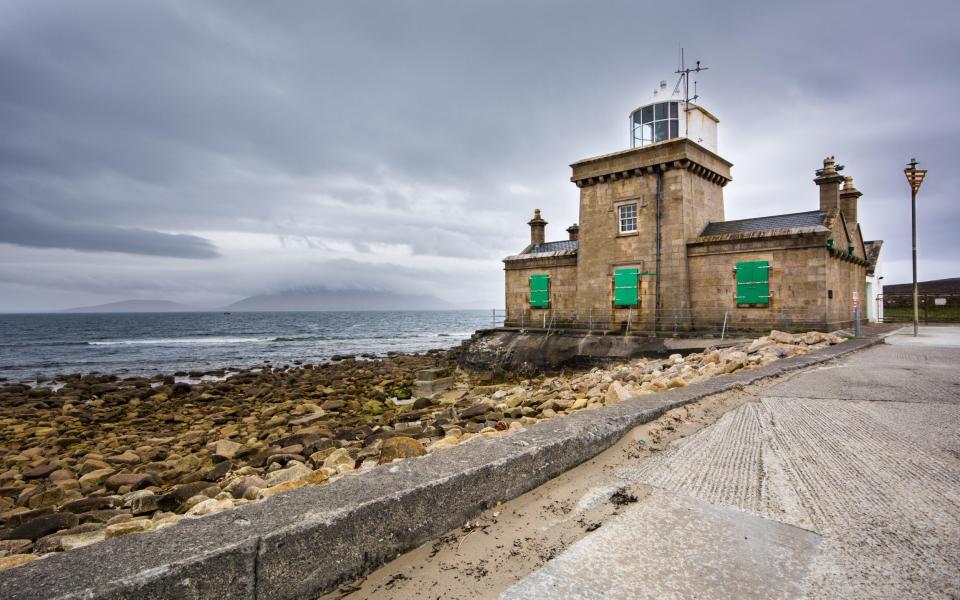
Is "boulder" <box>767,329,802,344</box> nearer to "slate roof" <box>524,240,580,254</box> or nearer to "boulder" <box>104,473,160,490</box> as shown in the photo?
"slate roof" <box>524,240,580,254</box>

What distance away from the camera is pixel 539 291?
19.3 meters

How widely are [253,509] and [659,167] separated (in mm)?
16101

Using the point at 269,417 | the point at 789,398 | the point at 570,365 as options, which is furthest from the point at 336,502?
the point at 570,365

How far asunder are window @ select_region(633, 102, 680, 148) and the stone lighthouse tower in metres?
0.03

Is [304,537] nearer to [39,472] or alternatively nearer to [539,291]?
[39,472]

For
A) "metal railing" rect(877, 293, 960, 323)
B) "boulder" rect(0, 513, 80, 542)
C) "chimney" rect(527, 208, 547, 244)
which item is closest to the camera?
"boulder" rect(0, 513, 80, 542)

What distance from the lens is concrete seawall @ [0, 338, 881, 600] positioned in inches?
67.3

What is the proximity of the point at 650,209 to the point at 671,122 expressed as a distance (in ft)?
11.0

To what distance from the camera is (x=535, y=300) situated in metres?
19.4

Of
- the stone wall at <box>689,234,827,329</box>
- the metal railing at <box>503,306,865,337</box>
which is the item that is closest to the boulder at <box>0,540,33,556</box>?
the metal railing at <box>503,306,865,337</box>

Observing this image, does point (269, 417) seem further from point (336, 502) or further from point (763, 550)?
point (763, 550)

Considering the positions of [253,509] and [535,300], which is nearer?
[253,509]

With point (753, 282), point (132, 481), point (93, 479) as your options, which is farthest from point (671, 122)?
point (93, 479)

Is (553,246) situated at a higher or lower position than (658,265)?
higher
